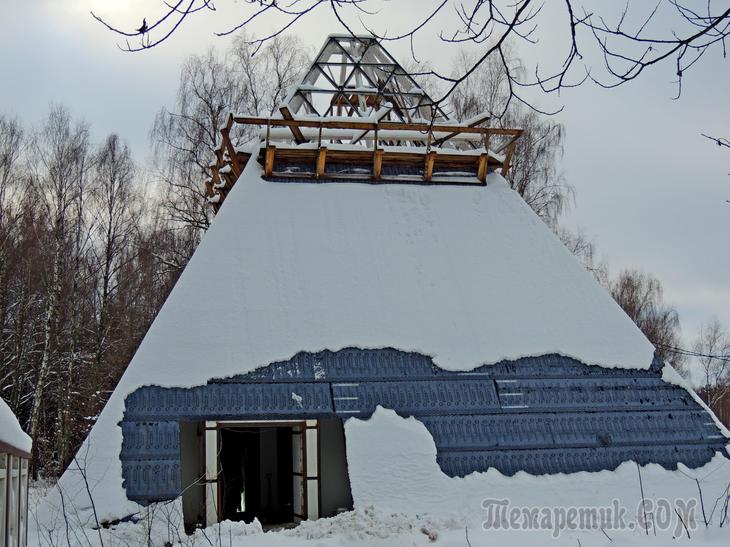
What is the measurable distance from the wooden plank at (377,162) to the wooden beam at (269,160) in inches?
62.1

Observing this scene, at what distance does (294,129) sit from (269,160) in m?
0.63

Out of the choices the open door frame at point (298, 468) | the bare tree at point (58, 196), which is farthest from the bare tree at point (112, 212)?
the open door frame at point (298, 468)

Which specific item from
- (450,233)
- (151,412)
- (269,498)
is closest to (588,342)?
(450,233)


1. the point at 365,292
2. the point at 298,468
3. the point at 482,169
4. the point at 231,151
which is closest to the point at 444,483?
the point at 298,468

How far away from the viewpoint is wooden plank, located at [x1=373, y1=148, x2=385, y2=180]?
43.1 feet

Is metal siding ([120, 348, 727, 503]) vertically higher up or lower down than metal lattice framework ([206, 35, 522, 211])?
lower down

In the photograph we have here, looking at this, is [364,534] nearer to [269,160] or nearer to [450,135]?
[269,160]

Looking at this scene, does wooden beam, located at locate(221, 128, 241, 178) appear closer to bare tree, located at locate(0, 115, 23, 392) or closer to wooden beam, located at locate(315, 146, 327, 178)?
wooden beam, located at locate(315, 146, 327, 178)

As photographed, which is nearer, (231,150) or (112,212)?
(231,150)

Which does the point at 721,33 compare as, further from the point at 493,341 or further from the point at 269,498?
the point at 269,498

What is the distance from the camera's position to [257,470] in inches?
622

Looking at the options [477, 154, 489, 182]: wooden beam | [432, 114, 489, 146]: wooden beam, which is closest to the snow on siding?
[477, 154, 489, 182]: wooden beam

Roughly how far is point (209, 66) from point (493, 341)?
47.9 feet

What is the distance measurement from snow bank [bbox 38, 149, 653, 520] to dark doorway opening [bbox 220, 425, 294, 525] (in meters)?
4.01
